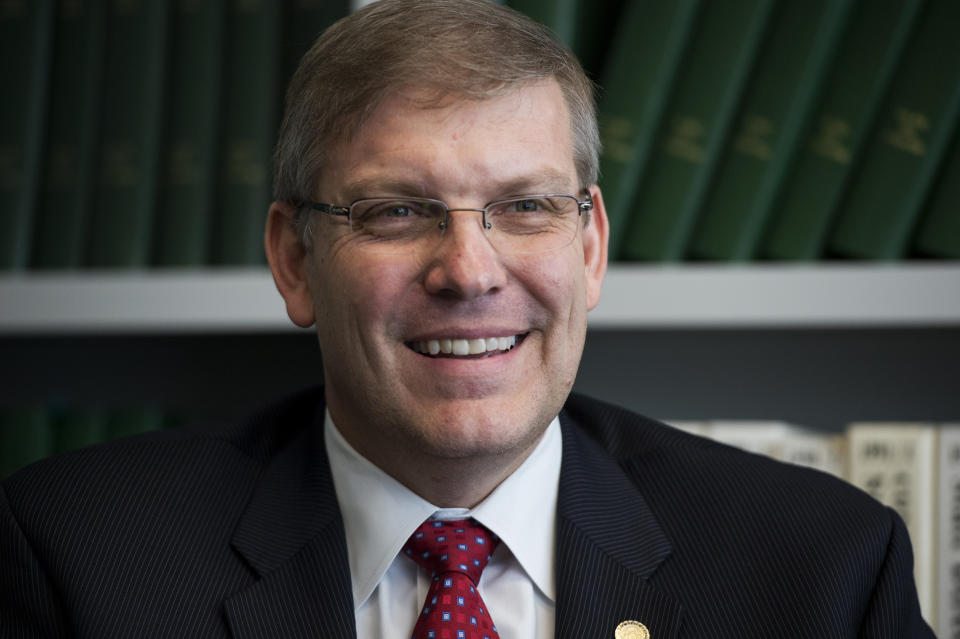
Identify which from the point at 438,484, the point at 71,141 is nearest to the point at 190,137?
the point at 71,141

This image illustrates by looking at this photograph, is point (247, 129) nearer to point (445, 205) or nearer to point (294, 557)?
point (445, 205)

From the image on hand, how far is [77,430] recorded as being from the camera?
1751 millimetres

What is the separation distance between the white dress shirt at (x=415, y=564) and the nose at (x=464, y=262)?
0.84ft

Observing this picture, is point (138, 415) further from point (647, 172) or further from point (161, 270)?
point (647, 172)

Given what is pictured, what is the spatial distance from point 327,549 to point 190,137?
28.8 inches

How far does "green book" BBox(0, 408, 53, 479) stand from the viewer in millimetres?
1730

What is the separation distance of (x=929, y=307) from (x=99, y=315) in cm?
121

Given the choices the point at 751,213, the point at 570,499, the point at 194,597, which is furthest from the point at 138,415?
the point at 751,213

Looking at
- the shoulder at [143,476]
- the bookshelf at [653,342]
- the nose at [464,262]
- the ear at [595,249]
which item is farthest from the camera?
the bookshelf at [653,342]

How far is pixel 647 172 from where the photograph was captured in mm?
1530

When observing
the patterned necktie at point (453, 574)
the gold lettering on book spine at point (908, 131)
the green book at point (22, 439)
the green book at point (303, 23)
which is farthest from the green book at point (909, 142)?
the green book at point (22, 439)

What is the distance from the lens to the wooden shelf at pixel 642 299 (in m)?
1.45

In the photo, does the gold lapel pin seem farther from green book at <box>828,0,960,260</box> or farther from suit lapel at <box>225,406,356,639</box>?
green book at <box>828,0,960,260</box>

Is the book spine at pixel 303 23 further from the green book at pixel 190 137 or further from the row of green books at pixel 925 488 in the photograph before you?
the row of green books at pixel 925 488
